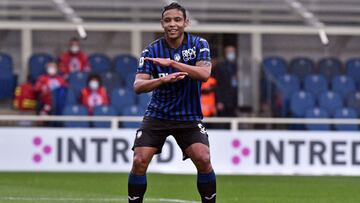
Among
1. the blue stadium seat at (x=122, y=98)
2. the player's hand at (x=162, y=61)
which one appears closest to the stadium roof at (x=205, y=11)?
the blue stadium seat at (x=122, y=98)

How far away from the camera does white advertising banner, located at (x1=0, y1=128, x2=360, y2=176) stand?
64.8 ft

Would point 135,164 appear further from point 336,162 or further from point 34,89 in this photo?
point 34,89

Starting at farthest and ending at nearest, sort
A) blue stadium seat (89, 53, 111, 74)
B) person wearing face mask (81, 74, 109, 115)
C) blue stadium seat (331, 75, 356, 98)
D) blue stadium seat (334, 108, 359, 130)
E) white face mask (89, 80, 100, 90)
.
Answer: blue stadium seat (89, 53, 111, 74) → blue stadium seat (331, 75, 356, 98) → blue stadium seat (334, 108, 359, 130) → person wearing face mask (81, 74, 109, 115) → white face mask (89, 80, 100, 90)

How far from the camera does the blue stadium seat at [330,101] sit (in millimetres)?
22641

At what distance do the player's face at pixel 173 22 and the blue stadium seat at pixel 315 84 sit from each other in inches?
529

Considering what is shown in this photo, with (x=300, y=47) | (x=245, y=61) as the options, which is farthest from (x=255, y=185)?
(x=300, y=47)

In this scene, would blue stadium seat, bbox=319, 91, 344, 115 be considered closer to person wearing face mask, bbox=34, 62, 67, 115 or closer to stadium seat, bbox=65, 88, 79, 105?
stadium seat, bbox=65, 88, 79, 105

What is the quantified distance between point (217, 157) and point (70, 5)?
476 centimetres

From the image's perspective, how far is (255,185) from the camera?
54.1 feet

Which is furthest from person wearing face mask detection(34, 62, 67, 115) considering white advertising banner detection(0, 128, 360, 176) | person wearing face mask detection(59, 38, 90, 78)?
white advertising banner detection(0, 128, 360, 176)

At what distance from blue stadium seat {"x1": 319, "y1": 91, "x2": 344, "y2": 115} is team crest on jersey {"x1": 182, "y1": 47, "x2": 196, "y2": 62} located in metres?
12.9

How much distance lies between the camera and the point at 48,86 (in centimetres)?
2144

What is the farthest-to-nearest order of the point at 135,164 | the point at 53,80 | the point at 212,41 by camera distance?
the point at 212,41
the point at 53,80
the point at 135,164

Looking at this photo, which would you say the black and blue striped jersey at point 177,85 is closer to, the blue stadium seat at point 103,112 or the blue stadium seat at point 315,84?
the blue stadium seat at point 103,112
